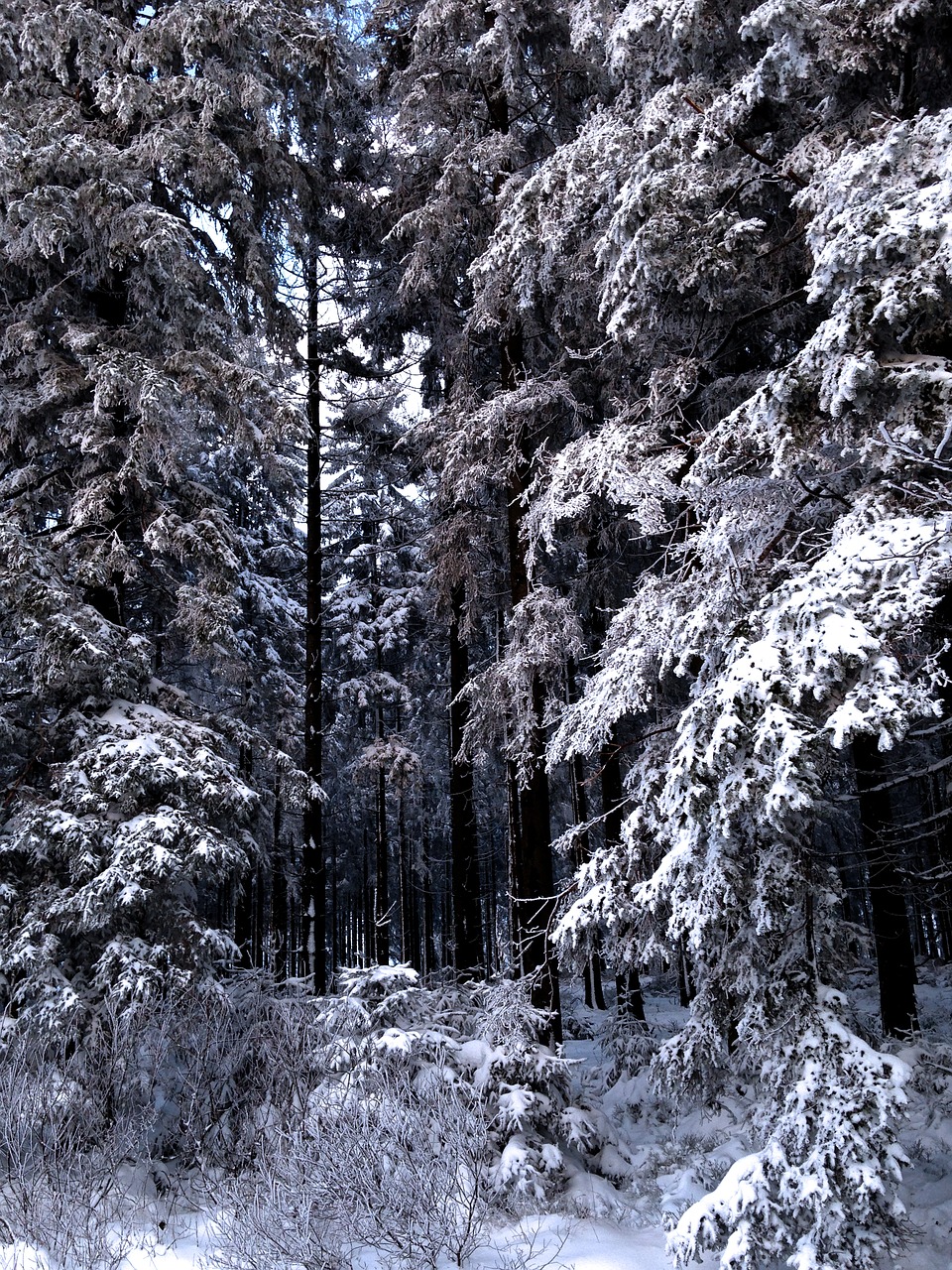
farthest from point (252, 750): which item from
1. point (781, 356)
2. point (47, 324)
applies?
point (781, 356)

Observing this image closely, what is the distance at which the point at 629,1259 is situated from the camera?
17.0 feet

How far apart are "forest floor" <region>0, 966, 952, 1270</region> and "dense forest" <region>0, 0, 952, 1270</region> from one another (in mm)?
177

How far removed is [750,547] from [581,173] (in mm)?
3911

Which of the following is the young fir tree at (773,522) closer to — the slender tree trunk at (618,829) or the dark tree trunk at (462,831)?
the slender tree trunk at (618,829)

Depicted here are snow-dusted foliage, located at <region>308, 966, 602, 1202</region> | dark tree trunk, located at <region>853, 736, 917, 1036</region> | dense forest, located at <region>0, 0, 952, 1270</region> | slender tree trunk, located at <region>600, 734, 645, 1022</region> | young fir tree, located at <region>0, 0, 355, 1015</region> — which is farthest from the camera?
slender tree trunk, located at <region>600, 734, 645, 1022</region>

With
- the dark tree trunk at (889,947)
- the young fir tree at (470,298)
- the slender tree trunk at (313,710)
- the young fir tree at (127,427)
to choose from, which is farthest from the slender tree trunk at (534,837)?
the dark tree trunk at (889,947)

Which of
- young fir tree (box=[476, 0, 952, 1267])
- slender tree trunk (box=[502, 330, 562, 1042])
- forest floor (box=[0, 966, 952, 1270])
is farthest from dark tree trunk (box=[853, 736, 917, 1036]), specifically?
young fir tree (box=[476, 0, 952, 1267])

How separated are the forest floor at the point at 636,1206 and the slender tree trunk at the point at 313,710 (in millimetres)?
4210

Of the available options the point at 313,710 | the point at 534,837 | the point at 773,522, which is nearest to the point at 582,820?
the point at 313,710

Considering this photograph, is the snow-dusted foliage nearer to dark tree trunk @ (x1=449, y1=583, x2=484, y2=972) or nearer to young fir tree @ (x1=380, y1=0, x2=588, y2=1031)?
young fir tree @ (x1=380, y1=0, x2=588, y2=1031)

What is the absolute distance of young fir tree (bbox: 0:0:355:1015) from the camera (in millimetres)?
7434

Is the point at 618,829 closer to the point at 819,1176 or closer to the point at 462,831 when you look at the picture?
the point at 462,831

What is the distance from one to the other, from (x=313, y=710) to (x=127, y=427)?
456cm

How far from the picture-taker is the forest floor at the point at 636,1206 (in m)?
4.88
